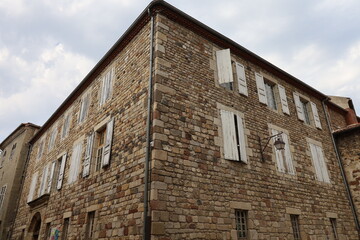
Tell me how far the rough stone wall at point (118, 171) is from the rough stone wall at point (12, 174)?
6.05m

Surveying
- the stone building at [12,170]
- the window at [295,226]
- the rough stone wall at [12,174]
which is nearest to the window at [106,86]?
the window at [295,226]

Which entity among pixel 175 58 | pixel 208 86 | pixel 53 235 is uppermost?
pixel 175 58

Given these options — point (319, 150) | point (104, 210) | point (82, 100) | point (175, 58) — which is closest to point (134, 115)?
point (175, 58)

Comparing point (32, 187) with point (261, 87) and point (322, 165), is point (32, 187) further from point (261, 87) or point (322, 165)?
point (322, 165)

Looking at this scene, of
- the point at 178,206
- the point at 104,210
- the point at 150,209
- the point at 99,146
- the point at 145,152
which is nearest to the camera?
the point at 150,209

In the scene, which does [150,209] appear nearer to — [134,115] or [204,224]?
[204,224]

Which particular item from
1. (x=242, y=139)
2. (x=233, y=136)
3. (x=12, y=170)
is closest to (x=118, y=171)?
(x=233, y=136)

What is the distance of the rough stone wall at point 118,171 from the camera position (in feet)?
17.8

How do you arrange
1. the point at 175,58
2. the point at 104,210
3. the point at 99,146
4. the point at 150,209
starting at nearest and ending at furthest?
the point at 150,209, the point at 104,210, the point at 175,58, the point at 99,146

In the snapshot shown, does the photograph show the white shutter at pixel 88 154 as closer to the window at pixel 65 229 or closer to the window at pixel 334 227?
the window at pixel 65 229

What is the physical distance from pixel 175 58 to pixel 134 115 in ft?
5.95

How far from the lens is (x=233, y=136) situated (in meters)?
6.82

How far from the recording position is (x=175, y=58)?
6688 mm

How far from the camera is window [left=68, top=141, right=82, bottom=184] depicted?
8.20 m
